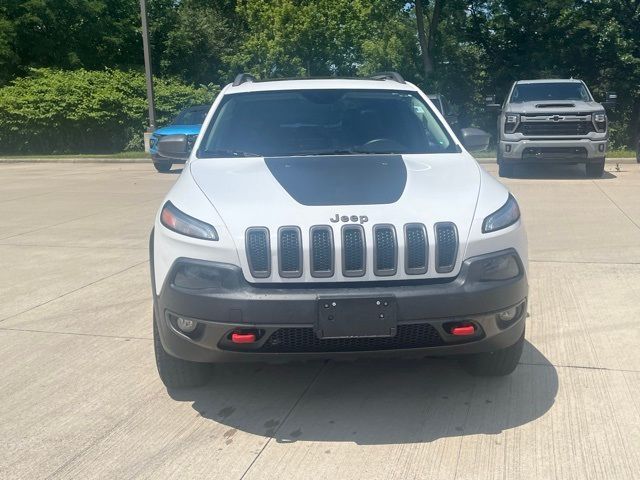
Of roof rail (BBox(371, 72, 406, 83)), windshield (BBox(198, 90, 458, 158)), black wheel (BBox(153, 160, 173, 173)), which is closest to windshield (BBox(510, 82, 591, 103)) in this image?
black wheel (BBox(153, 160, 173, 173))

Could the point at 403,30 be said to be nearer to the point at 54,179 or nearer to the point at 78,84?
the point at 78,84

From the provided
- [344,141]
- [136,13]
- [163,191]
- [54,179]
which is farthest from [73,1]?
[344,141]

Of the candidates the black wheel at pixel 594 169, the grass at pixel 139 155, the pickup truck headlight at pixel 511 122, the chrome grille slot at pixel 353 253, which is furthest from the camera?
the grass at pixel 139 155

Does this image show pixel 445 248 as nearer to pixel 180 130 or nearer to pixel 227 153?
pixel 227 153

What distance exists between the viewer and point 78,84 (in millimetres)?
25828

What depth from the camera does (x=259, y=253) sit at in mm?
3402

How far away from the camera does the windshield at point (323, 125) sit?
15.6 feet

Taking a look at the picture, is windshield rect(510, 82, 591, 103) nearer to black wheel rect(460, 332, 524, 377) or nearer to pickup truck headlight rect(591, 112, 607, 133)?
pickup truck headlight rect(591, 112, 607, 133)

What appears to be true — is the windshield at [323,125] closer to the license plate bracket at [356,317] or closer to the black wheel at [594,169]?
the license plate bracket at [356,317]

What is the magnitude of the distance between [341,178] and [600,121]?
11.1m

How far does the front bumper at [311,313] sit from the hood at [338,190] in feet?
0.79

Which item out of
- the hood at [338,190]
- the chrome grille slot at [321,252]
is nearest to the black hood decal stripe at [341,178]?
the hood at [338,190]

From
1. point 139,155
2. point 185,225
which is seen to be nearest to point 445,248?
point 185,225

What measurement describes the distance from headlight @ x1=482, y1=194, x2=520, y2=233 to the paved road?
3.11 feet
